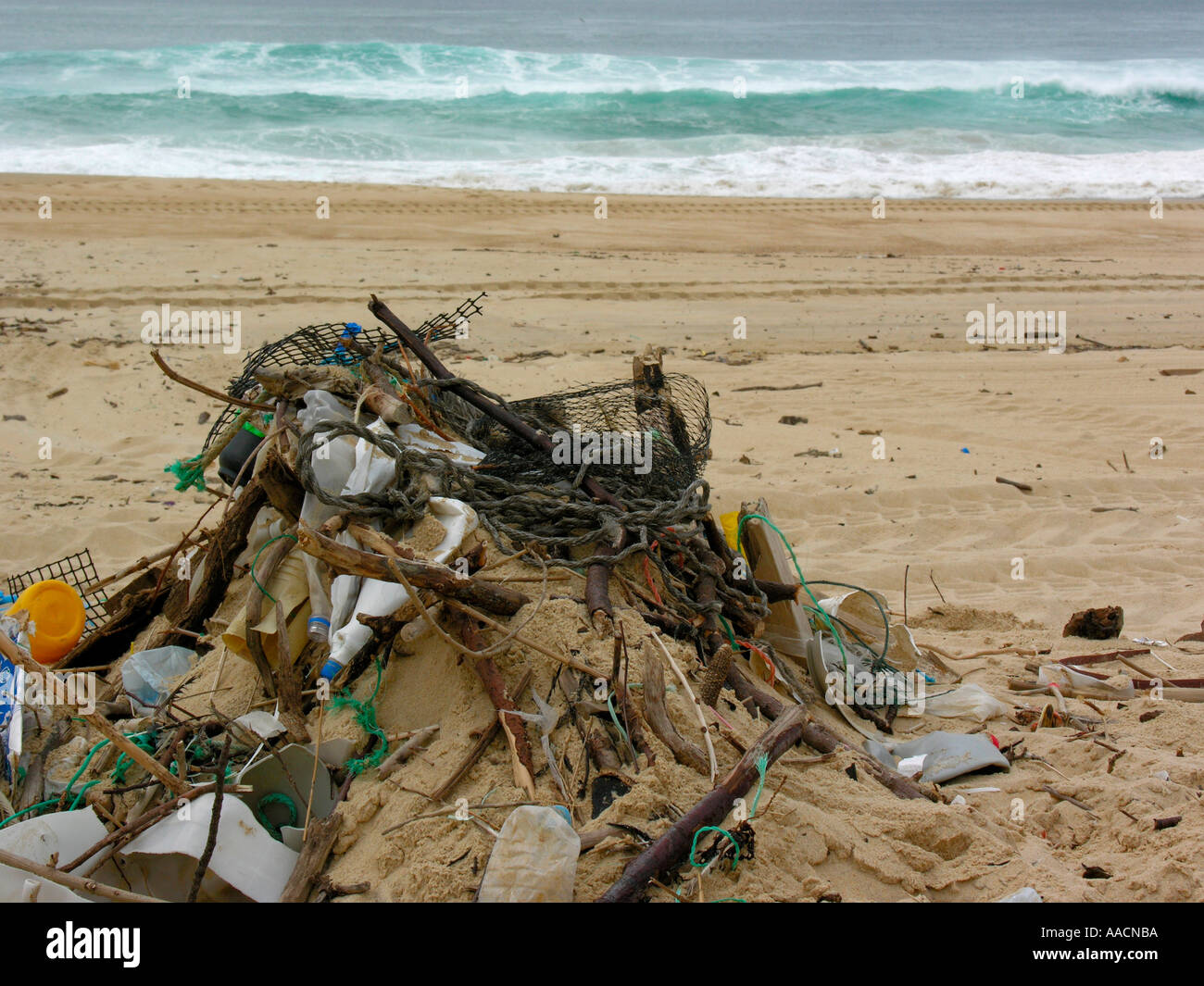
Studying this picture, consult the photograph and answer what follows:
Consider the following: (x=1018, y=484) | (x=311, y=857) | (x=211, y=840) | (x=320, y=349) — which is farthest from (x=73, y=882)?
(x=1018, y=484)

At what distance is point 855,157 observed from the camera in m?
18.0

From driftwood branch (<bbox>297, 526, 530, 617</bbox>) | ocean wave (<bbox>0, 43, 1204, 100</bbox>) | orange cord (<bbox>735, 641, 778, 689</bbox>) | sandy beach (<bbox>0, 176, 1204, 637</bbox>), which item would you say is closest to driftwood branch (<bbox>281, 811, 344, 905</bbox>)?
driftwood branch (<bbox>297, 526, 530, 617</bbox>)

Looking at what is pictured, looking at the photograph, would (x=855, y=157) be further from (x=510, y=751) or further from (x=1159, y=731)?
(x=510, y=751)

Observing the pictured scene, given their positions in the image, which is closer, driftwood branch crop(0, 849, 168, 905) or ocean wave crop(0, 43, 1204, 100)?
driftwood branch crop(0, 849, 168, 905)

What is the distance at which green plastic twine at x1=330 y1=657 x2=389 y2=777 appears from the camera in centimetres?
254

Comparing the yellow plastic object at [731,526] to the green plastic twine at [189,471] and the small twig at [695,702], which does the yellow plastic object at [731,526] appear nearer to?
the small twig at [695,702]

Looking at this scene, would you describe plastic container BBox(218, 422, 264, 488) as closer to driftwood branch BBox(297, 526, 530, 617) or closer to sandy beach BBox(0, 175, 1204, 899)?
driftwood branch BBox(297, 526, 530, 617)

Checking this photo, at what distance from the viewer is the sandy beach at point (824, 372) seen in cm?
323

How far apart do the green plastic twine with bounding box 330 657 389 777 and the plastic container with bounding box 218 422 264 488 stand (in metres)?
1.18

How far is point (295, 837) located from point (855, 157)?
18.3m

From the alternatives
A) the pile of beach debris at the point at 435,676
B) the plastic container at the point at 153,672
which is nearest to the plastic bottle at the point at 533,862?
the pile of beach debris at the point at 435,676

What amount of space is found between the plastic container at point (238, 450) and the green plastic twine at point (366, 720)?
3.88 ft

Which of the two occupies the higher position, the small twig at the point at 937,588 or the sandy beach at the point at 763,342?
the sandy beach at the point at 763,342
